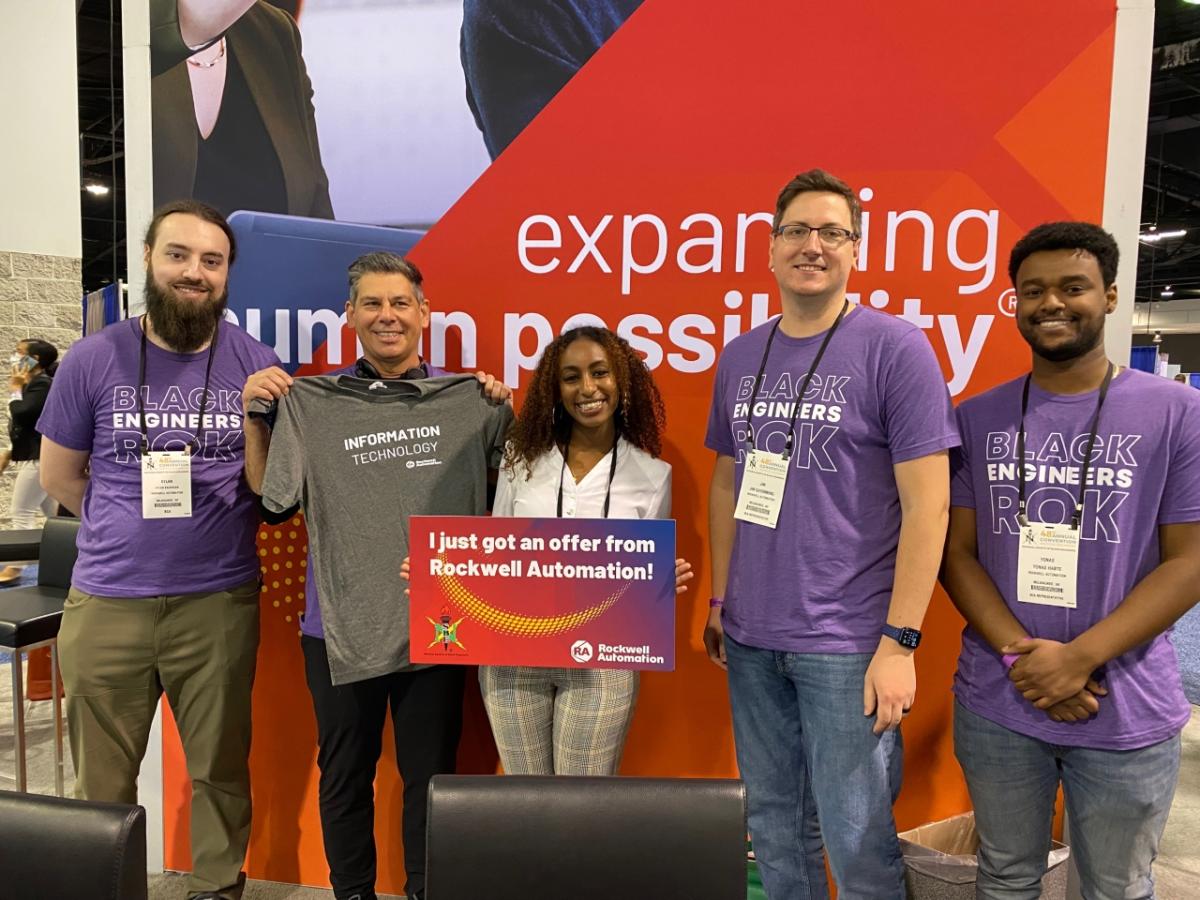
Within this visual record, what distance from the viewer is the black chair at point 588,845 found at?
1.18 m

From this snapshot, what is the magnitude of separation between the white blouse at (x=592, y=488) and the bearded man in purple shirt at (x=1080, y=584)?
74 cm

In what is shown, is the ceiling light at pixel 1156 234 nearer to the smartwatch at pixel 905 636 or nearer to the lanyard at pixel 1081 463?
the lanyard at pixel 1081 463

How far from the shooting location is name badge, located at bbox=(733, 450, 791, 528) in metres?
1.72

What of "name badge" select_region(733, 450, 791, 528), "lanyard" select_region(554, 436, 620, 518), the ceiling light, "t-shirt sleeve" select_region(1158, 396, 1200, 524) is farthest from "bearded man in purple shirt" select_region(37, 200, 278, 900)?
the ceiling light

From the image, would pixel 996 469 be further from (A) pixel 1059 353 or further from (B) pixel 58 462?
(B) pixel 58 462

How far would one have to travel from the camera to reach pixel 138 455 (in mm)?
2086

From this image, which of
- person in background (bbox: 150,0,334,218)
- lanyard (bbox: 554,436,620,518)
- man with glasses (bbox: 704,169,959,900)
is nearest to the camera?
man with glasses (bbox: 704,169,959,900)

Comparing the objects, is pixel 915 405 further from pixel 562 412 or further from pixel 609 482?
pixel 562 412

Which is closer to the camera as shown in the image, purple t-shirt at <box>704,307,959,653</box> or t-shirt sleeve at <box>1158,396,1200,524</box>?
t-shirt sleeve at <box>1158,396,1200,524</box>

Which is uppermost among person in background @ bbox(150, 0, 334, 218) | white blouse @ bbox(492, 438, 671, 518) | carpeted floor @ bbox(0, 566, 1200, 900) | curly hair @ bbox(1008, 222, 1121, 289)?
person in background @ bbox(150, 0, 334, 218)

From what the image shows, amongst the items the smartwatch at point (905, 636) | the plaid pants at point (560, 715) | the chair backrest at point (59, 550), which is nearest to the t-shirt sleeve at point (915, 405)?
the smartwatch at point (905, 636)

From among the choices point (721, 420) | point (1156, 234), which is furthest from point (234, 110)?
point (1156, 234)

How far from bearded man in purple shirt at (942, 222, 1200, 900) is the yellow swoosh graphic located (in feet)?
2.93

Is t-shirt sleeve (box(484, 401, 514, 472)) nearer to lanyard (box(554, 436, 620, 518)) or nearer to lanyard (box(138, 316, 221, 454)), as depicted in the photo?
lanyard (box(554, 436, 620, 518))
